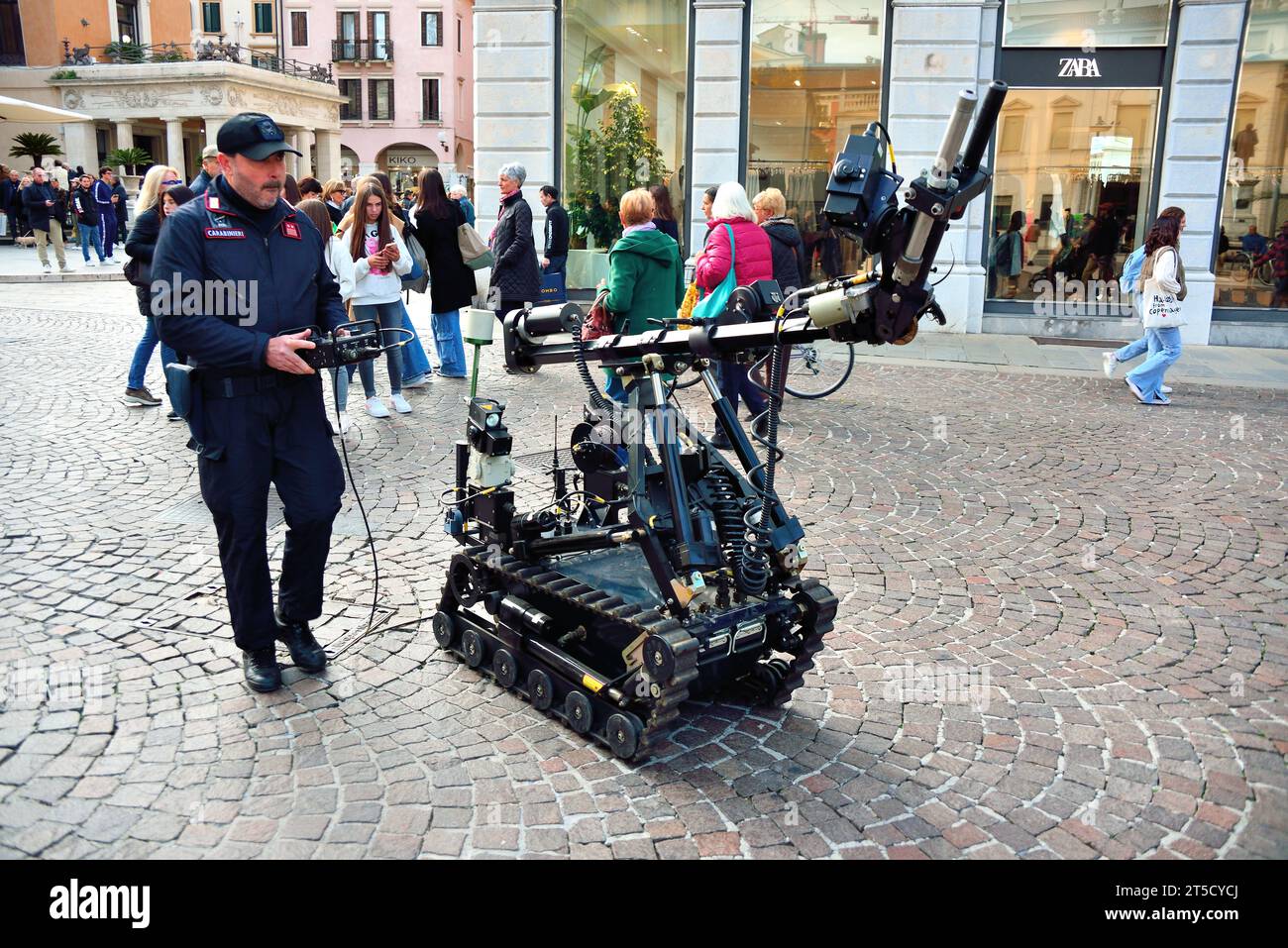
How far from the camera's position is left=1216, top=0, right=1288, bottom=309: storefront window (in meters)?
14.5

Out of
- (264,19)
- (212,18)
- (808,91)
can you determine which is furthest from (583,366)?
(264,19)

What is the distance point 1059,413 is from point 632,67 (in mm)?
8725

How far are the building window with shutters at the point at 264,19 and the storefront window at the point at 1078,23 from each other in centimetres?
5903

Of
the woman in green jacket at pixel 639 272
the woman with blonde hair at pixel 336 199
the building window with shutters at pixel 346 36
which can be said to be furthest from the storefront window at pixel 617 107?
the building window with shutters at pixel 346 36

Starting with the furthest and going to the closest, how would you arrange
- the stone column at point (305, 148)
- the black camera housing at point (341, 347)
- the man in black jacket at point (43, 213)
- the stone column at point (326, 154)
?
the stone column at point (326, 154)
the stone column at point (305, 148)
the man in black jacket at point (43, 213)
the black camera housing at point (341, 347)

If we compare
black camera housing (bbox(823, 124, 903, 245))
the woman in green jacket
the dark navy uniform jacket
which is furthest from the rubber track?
the woman in green jacket

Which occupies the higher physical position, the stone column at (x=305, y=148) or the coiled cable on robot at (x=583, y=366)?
the stone column at (x=305, y=148)

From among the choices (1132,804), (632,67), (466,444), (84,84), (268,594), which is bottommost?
(1132,804)

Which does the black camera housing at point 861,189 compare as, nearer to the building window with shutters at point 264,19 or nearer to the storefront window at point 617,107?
the storefront window at point 617,107

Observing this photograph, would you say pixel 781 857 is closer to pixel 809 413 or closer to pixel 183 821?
pixel 183 821

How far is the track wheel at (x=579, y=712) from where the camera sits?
12.9 ft

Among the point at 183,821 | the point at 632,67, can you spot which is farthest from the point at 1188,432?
the point at 632,67

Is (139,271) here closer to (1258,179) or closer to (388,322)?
(388,322)

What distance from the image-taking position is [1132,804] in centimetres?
367
